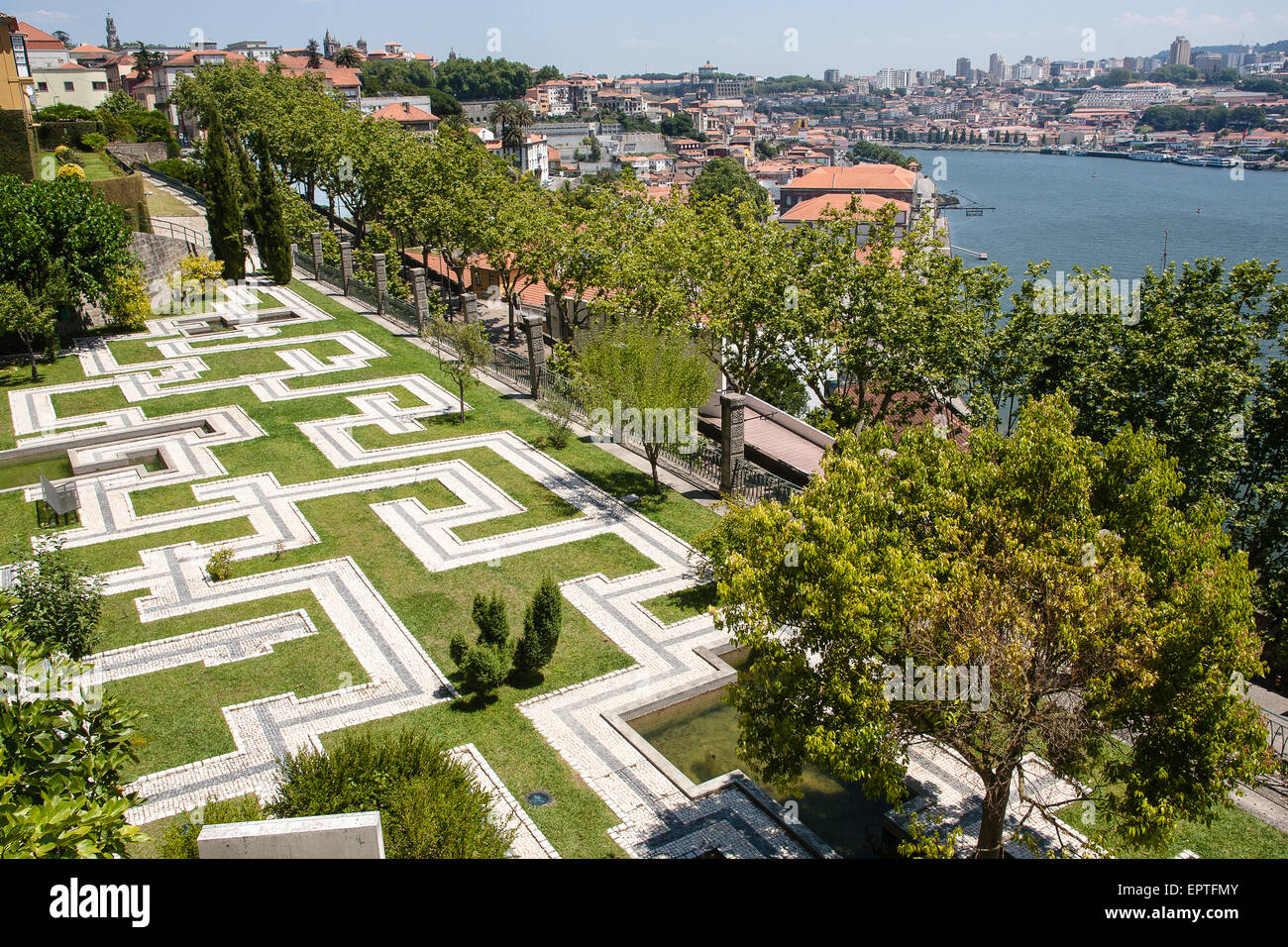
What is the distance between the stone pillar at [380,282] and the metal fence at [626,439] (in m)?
0.19

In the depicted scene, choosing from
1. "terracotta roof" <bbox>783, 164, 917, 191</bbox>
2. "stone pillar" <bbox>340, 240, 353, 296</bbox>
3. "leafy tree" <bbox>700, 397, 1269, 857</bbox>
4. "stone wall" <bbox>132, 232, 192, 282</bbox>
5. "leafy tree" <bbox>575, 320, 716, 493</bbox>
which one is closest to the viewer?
"leafy tree" <bbox>700, 397, 1269, 857</bbox>

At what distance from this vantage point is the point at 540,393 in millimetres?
29281

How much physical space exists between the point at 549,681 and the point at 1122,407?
1322 cm

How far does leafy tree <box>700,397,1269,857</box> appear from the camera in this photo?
914 cm

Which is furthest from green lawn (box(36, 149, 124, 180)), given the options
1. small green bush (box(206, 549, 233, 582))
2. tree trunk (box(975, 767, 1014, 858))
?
tree trunk (box(975, 767, 1014, 858))

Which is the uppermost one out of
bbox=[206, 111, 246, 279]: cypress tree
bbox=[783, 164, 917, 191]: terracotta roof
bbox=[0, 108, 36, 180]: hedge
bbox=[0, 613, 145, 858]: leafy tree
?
bbox=[783, 164, 917, 191]: terracotta roof

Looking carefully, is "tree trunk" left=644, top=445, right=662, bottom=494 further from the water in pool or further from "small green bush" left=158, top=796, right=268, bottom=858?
"small green bush" left=158, top=796, right=268, bottom=858

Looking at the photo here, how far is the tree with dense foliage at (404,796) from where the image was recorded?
1070cm

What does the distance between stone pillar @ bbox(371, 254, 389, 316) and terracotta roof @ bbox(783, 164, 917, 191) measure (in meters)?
81.9

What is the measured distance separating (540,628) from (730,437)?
830cm

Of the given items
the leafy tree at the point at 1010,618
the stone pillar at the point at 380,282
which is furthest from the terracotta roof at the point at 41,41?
the leafy tree at the point at 1010,618

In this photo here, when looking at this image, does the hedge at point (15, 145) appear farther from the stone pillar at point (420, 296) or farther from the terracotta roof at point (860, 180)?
the terracotta roof at point (860, 180)

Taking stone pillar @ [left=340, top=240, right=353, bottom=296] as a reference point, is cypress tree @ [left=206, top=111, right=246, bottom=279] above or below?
above

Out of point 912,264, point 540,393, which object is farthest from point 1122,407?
point 540,393
